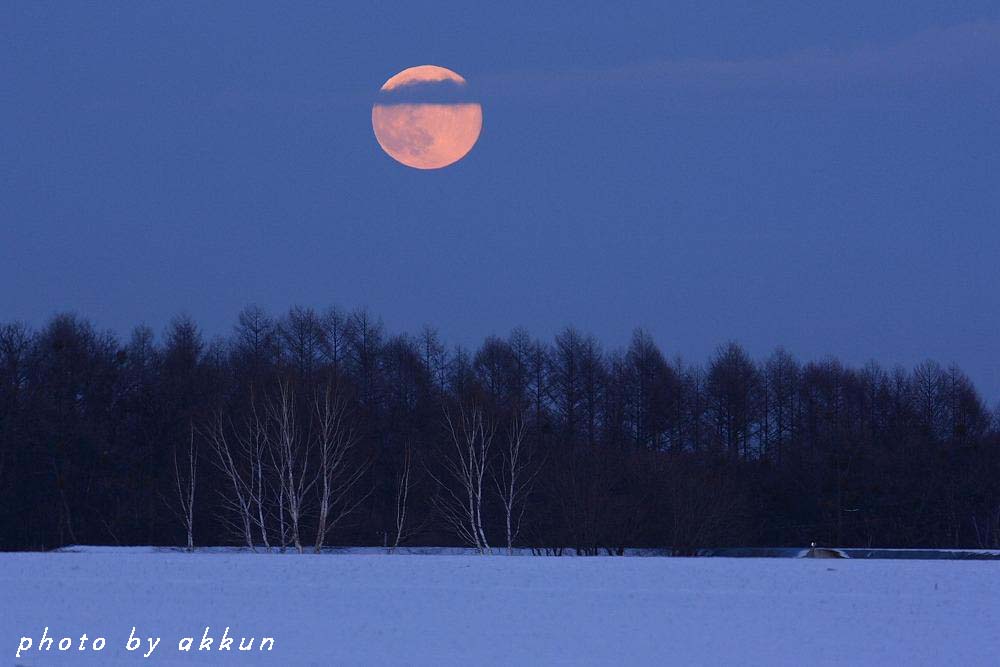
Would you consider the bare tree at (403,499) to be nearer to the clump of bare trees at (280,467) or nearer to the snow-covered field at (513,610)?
the clump of bare trees at (280,467)

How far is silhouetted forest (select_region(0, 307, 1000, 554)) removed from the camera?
5700 centimetres

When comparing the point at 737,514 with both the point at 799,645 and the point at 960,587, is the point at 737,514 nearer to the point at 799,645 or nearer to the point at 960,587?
the point at 960,587

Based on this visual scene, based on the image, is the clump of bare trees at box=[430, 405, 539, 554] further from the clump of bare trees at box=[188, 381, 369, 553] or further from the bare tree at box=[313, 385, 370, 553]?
the clump of bare trees at box=[188, 381, 369, 553]

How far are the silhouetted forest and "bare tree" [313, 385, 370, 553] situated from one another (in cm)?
28

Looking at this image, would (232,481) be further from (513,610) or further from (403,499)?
(513,610)

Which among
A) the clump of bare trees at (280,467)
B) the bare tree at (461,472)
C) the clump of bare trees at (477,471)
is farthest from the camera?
the clump of bare trees at (477,471)

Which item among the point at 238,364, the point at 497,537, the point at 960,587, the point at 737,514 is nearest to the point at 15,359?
the point at 238,364

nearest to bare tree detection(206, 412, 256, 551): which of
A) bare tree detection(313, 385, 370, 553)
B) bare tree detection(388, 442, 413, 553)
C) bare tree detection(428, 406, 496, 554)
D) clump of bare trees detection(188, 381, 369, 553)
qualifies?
clump of bare trees detection(188, 381, 369, 553)

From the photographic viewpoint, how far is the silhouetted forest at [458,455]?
187ft

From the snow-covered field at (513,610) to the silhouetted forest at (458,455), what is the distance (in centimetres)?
1962

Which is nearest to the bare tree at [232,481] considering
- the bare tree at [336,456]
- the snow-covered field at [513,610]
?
the bare tree at [336,456]

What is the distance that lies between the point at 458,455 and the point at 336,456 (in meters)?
6.93

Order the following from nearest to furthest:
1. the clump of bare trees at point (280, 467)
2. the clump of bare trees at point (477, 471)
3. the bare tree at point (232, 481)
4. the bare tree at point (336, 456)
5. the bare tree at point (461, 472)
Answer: the bare tree at point (336, 456)
the clump of bare trees at point (280, 467)
the bare tree at point (232, 481)
the bare tree at point (461, 472)
the clump of bare trees at point (477, 471)

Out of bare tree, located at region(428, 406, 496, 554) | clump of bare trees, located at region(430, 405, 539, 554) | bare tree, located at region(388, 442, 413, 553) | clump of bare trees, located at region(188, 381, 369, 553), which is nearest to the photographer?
bare tree, located at region(388, 442, 413, 553)
